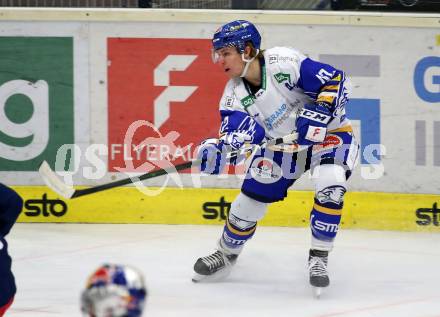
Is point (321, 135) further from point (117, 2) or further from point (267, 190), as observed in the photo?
point (117, 2)

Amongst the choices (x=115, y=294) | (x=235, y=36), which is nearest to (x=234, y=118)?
(x=235, y=36)

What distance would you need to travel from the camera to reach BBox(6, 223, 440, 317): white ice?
3992mm

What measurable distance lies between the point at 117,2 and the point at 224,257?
2.02 metres

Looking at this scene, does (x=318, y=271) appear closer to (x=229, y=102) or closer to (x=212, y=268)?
(x=212, y=268)

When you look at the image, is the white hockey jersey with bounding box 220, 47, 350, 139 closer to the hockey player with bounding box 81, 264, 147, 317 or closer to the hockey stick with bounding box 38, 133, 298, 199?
the hockey stick with bounding box 38, 133, 298, 199

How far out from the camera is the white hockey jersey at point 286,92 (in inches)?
165

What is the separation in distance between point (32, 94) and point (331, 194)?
233 centimetres

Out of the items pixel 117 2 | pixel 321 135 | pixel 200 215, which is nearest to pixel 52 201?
pixel 200 215

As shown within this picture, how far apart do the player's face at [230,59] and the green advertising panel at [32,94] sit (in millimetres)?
1771

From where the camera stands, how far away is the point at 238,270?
4.73 m

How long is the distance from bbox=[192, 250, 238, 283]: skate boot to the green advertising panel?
1657 millimetres

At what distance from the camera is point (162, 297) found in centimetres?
416

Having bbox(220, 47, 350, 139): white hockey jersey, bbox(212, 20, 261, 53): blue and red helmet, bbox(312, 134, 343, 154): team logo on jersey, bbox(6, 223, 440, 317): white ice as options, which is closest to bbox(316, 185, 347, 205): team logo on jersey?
bbox(312, 134, 343, 154): team logo on jersey

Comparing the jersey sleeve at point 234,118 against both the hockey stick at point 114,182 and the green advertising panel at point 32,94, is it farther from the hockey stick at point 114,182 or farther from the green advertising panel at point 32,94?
the green advertising panel at point 32,94
